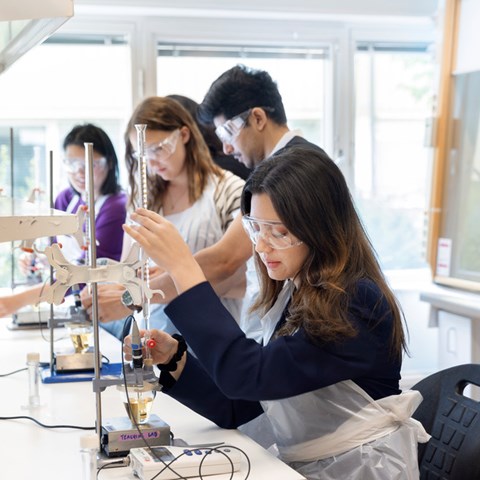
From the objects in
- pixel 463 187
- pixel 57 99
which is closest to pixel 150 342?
pixel 463 187

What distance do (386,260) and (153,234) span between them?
2.70 m

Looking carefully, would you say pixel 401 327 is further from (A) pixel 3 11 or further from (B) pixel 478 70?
(B) pixel 478 70

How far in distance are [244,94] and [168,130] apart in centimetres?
29

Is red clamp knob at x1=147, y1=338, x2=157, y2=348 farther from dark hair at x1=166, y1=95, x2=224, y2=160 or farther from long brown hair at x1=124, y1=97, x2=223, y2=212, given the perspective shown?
dark hair at x1=166, y1=95, x2=224, y2=160

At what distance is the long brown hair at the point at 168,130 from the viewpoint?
2.34m

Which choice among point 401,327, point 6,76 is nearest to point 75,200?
point 6,76

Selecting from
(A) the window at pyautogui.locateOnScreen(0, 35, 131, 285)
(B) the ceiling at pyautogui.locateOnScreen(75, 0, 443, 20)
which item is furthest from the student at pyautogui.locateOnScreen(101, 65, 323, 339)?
(A) the window at pyautogui.locateOnScreen(0, 35, 131, 285)

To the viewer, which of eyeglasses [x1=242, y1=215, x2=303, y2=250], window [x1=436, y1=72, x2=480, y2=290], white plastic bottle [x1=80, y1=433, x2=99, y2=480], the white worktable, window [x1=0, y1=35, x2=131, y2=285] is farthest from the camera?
window [x1=0, y1=35, x2=131, y2=285]

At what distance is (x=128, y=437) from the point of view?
1.40m

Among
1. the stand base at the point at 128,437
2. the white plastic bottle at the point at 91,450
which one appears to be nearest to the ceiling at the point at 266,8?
the stand base at the point at 128,437

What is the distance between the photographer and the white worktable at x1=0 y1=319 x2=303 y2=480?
1.33 meters

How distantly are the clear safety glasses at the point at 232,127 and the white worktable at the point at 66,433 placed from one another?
2.24 feet

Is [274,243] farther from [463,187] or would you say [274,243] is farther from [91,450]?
[463,187]

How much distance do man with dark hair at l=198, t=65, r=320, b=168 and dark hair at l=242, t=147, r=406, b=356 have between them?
0.69m
